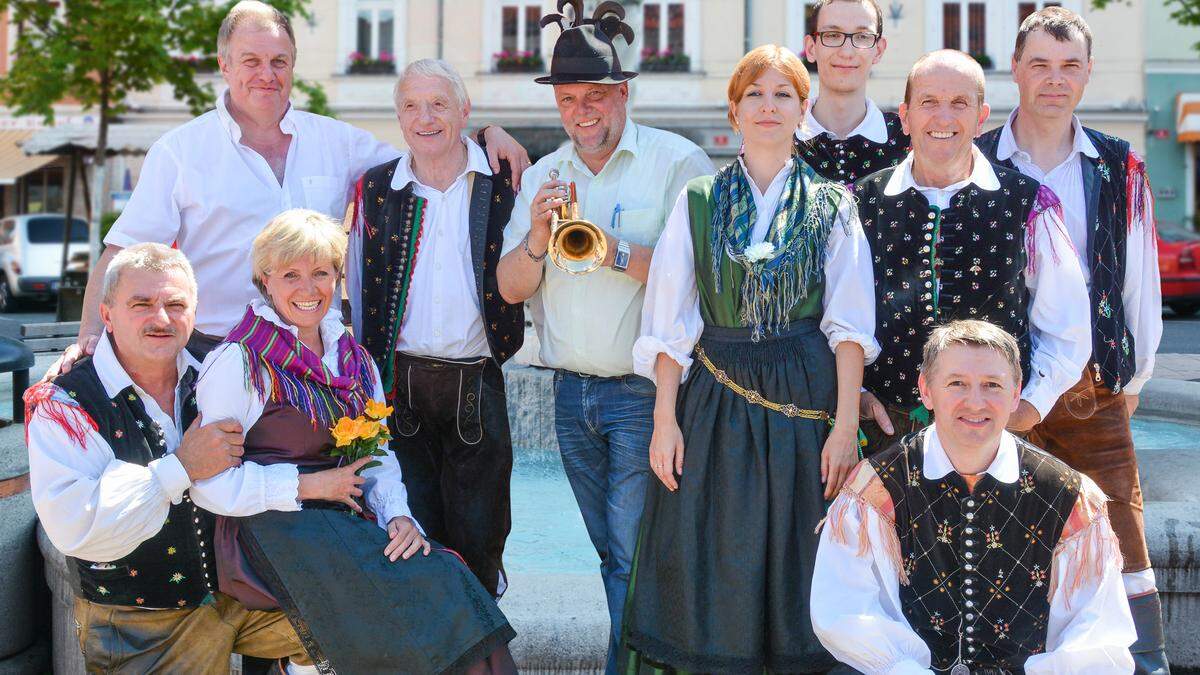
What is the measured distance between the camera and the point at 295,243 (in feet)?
10.7

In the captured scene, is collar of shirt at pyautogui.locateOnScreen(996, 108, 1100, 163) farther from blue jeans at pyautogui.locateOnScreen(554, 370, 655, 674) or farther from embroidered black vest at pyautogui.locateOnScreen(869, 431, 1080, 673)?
blue jeans at pyautogui.locateOnScreen(554, 370, 655, 674)

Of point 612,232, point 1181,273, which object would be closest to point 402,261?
point 612,232

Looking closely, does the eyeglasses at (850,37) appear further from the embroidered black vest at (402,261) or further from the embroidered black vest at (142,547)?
the embroidered black vest at (142,547)

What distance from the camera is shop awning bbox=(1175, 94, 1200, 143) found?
21969mm

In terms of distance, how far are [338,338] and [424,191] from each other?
2.17 ft

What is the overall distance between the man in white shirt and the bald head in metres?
1.26

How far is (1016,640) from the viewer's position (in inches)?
112

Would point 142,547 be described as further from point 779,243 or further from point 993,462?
point 993,462

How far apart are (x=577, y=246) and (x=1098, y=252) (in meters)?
1.50

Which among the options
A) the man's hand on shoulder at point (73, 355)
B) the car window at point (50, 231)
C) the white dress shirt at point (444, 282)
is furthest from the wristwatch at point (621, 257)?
the car window at point (50, 231)

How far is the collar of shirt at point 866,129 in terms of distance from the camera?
12.6ft

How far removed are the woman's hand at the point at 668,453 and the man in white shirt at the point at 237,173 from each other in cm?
110

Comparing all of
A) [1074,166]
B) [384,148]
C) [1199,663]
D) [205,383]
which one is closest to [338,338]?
[205,383]

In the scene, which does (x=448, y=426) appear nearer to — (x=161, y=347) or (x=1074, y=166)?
(x=161, y=347)
